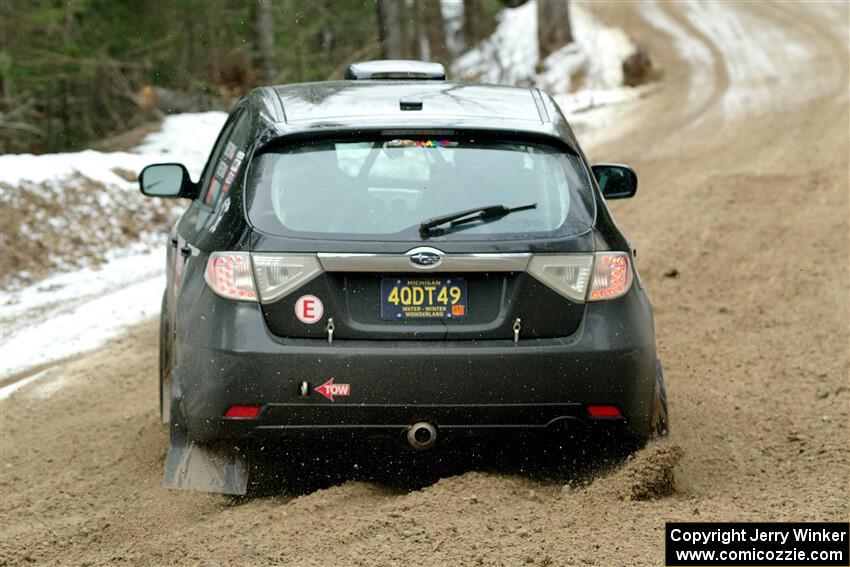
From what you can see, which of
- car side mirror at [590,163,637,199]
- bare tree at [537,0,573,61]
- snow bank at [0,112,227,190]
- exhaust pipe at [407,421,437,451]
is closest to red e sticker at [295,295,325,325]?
exhaust pipe at [407,421,437,451]

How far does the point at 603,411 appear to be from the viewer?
488 centimetres

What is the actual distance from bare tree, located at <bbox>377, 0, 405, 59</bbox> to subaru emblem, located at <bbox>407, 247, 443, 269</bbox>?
18.2 m

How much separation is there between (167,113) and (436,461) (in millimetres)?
15266

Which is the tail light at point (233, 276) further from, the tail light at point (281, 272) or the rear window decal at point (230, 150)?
the rear window decal at point (230, 150)

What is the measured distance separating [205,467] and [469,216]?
1.49m

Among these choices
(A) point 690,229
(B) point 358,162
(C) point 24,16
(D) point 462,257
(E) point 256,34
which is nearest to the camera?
(D) point 462,257

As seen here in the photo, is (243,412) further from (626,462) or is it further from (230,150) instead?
(626,462)

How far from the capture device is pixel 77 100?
2061 cm

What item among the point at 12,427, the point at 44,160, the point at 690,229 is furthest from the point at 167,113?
the point at 12,427

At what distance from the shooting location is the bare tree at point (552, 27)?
25547 mm

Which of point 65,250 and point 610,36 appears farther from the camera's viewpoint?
point 610,36

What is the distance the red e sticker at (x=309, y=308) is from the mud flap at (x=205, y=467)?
68 centimetres

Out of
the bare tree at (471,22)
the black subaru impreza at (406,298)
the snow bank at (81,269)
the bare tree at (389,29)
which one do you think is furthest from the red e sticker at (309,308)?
the bare tree at (471,22)

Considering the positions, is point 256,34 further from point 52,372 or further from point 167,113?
point 52,372
